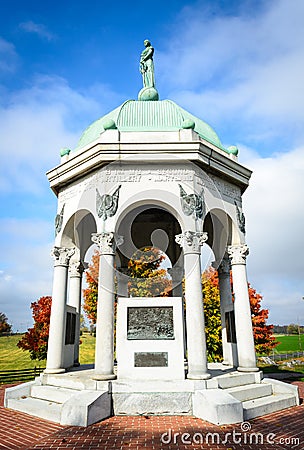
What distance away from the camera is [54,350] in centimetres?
1195

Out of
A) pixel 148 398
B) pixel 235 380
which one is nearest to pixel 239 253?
pixel 235 380

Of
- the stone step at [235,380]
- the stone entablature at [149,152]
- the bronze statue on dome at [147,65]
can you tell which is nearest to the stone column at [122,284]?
the stone entablature at [149,152]

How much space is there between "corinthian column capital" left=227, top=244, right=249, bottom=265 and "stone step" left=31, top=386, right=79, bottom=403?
7594mm

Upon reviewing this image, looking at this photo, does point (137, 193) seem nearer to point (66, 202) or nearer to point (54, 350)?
point (66, 202)

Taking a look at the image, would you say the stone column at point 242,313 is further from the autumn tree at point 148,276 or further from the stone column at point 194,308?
the autumn tree at point 148,276

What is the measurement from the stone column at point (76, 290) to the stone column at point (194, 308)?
593 centimetres

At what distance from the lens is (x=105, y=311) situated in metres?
10.4

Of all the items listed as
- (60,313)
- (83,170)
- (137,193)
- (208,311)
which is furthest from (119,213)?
(208,311)

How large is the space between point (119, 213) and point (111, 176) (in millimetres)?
1449

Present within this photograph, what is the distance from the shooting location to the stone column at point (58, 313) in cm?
1190

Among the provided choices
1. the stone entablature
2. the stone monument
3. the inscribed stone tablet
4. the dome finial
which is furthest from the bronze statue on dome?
the inscribed stone tablet

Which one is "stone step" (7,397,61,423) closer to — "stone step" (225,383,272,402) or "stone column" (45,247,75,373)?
"stone column" (45,247,75,373)

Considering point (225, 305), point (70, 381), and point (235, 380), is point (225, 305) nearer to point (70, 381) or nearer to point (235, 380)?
point (235, 380)

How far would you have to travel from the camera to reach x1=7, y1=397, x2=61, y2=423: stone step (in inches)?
352
